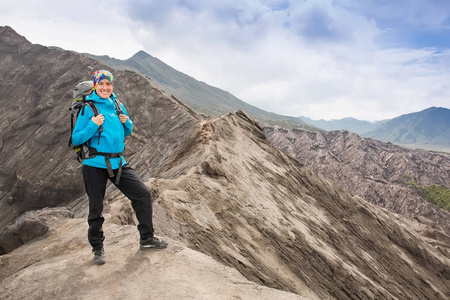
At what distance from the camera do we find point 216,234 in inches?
415

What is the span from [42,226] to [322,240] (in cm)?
1236

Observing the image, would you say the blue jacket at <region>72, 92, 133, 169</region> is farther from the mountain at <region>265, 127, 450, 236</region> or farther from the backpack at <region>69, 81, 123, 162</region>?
the mountain at <region>265, 127, 450, 236</region>

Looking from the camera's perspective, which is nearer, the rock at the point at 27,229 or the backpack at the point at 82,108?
the backpack at the point at 82,108

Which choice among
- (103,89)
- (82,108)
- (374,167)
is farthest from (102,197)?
(374,167)

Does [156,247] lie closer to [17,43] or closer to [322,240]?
[322,240]

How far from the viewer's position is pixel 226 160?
52.9 ft

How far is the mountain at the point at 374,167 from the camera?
62.5 m

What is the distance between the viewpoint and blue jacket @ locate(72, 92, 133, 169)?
568 cm

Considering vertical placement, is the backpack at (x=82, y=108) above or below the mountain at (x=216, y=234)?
above

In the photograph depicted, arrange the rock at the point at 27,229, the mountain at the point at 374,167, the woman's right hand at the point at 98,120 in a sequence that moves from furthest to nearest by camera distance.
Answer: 1. the mountain at the point at 374,167
2. the rock at the point at 27,229
3. the woman's right hand at the point at 98,120

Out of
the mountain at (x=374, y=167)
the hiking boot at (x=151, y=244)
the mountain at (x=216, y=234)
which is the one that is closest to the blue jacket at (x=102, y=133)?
the hiking boot at (x=151, y=244)

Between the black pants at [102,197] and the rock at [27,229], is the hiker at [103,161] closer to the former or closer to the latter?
the black pants at [102,197]

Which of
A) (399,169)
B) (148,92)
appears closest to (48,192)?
(148,92)

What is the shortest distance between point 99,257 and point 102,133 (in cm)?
231
